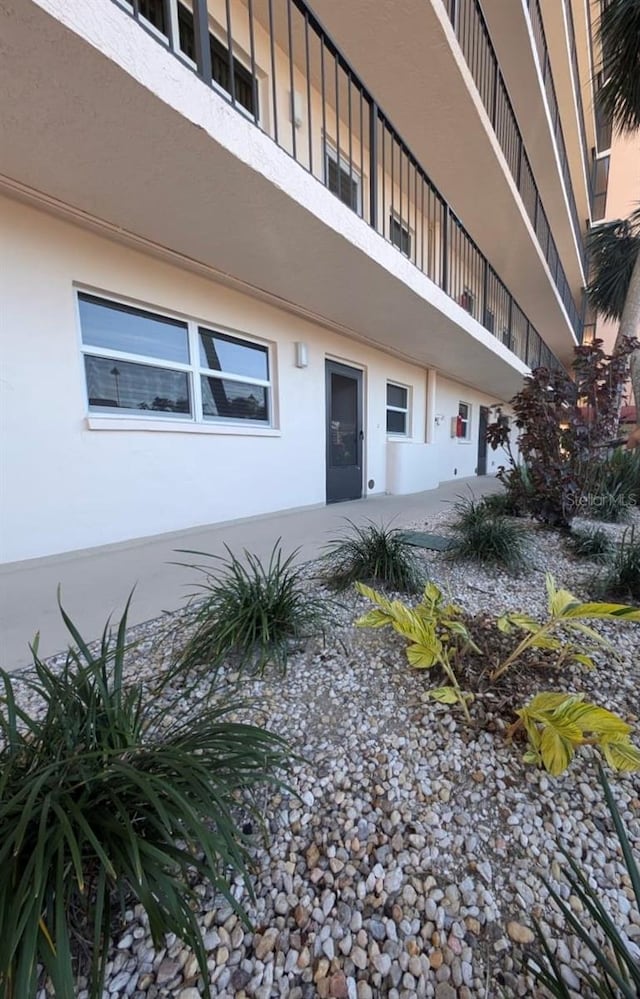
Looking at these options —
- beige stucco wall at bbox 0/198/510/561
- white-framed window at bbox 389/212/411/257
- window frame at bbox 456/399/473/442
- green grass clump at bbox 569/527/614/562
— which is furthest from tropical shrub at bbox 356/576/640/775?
window frame at bbox 456/399/473/442

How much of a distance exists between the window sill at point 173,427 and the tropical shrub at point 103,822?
8.96 ft

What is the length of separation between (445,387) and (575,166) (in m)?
9.67

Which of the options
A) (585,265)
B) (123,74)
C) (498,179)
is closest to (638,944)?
(123,74)

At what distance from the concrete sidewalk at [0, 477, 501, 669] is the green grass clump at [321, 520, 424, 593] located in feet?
1.89

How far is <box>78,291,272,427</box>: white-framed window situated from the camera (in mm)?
3490

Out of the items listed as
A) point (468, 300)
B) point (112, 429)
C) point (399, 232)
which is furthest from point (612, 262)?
point (112, 429)

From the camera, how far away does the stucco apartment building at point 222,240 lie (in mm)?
2281

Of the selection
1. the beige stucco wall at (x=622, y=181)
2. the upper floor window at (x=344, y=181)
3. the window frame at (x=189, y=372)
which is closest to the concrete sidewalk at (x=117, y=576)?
the window frame at (x=189, y=372)

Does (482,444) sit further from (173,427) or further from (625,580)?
(173,427)

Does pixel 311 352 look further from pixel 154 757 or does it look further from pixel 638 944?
pixel 638 944

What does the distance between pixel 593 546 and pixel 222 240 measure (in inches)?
164

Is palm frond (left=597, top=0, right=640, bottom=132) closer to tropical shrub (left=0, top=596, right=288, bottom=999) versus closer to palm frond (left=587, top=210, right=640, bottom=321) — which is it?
palm frond (left=587, top=210, right=640, bottom=321)

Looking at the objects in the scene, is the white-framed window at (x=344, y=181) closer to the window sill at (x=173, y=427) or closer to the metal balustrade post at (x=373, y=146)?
the metal balustrade post at (x=373, y=146)

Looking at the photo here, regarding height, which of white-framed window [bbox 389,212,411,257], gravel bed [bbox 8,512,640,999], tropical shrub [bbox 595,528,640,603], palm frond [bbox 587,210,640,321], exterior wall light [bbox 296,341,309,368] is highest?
palm frond [bbox 587,210,640,321]
